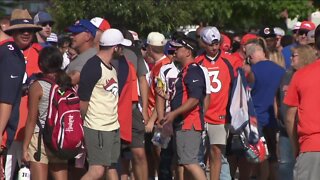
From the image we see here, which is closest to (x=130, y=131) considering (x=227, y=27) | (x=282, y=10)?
(x=282, y=10)

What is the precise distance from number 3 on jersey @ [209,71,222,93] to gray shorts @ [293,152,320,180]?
3492mm

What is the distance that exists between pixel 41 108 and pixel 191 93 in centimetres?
186

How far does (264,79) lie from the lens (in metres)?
12.2

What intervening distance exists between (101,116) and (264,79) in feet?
9.58

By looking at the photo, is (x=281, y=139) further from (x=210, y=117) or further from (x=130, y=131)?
(x=130, y=131)

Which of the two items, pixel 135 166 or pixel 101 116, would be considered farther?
pixel 135 166

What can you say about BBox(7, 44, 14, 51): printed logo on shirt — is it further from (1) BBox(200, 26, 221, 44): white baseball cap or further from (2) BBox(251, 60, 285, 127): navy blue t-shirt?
(2) BBox(251, 60, 285, 127): navy blue t-shirt

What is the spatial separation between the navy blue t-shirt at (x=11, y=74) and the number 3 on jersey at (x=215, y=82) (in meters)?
2.87

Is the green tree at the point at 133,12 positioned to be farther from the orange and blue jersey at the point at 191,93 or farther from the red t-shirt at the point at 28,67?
the red t-shirt at the point at 28,67

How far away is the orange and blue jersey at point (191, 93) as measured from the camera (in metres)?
10.6

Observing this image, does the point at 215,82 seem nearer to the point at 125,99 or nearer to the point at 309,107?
the point at 125,99

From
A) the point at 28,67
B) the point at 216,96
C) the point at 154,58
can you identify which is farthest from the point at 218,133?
the point at 28,67

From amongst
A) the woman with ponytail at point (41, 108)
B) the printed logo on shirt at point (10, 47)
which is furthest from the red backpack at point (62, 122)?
the printed logo on shirt at point (10, 47)

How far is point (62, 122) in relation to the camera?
9406mm
